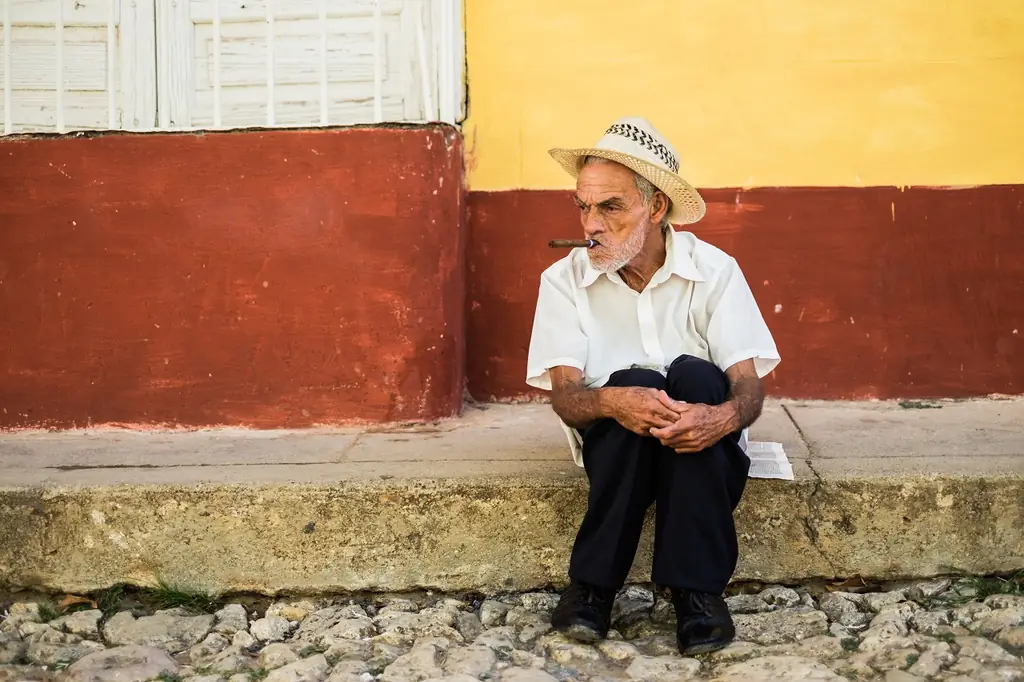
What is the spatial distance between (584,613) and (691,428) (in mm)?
582

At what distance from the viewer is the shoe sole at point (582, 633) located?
2.83m

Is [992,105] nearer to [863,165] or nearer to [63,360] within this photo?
[863,165]

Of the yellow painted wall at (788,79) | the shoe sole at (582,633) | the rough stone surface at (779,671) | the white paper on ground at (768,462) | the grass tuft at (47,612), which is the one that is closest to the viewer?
the rough stone surface at (779,671)

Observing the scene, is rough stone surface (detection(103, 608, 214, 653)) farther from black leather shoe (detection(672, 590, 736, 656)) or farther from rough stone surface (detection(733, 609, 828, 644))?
rough stone surface (detection(733, 609, 828, 644))

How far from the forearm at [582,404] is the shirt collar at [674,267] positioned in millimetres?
313

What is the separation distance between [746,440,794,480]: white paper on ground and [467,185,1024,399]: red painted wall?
96 centimetres

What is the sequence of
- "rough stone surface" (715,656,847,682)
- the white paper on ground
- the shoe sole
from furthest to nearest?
the white paper on ground
the shoe sole
"rough stone surface" (715,656,847,682)

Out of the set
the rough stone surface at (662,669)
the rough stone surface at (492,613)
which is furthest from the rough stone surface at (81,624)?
the rough stone surface at (662,669)

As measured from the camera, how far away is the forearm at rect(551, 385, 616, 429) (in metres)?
2.76

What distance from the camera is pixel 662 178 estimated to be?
2918 mm

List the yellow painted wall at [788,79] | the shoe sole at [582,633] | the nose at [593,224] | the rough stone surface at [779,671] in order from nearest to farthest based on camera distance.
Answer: the rough stone surface at [779,671]
the shoe sole at [582,633]
the nose at [593,224]
the yellow painted wall at [788,79]

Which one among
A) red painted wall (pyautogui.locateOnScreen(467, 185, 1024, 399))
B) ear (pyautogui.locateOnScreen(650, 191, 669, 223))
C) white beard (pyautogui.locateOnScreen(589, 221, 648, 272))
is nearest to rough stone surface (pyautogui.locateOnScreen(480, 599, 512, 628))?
white beard (pyautogui.locateOnScreen(589, 221, 648, 272))

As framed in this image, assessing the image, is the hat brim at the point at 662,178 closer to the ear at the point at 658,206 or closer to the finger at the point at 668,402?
the ear at the point at 658,206

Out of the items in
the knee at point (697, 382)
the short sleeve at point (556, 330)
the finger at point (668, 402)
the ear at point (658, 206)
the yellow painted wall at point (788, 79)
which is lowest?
the finger at point (668, 402)
